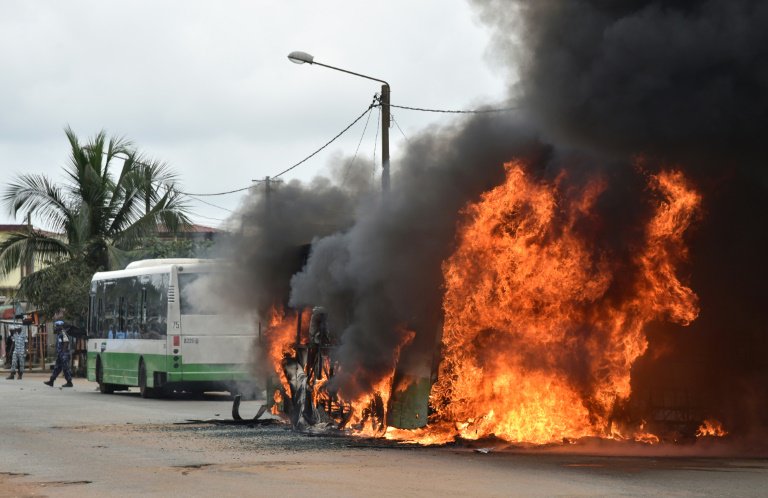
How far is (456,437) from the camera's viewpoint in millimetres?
A: 14594

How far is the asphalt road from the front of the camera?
1052cm

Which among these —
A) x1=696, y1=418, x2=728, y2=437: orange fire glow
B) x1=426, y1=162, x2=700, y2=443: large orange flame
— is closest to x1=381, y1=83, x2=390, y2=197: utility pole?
x1=426, y1=162, x2=700, y2=443: large orange flame

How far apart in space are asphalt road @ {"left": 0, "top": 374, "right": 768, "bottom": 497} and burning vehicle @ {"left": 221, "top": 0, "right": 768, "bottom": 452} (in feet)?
2.81

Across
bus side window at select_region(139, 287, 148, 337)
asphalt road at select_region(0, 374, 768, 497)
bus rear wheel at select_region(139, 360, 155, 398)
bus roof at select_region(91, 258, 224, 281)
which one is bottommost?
asphalt road at select_region(0, 374, 768, 497)

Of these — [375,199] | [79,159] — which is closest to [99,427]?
[375,199]

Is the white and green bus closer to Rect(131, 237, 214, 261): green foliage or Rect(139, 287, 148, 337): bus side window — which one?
Rect(139, 287, 148, 337): bus side window

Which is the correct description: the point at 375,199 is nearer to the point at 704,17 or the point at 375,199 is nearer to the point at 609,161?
the point at 609,161

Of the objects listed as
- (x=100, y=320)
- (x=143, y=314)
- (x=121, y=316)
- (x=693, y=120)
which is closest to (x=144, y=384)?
(x=143, y=314)

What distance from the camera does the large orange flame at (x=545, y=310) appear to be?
46.6 feet

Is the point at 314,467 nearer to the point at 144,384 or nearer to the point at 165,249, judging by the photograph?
the point at 144,384

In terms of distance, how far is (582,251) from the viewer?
563 inches

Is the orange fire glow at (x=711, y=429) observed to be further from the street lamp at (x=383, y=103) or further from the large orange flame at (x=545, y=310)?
the street lamp at (x=383, y=103)

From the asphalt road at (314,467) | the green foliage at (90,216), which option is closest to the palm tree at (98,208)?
the green foliage at (90,216)

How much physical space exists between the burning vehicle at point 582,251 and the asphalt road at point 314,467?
86 cm
